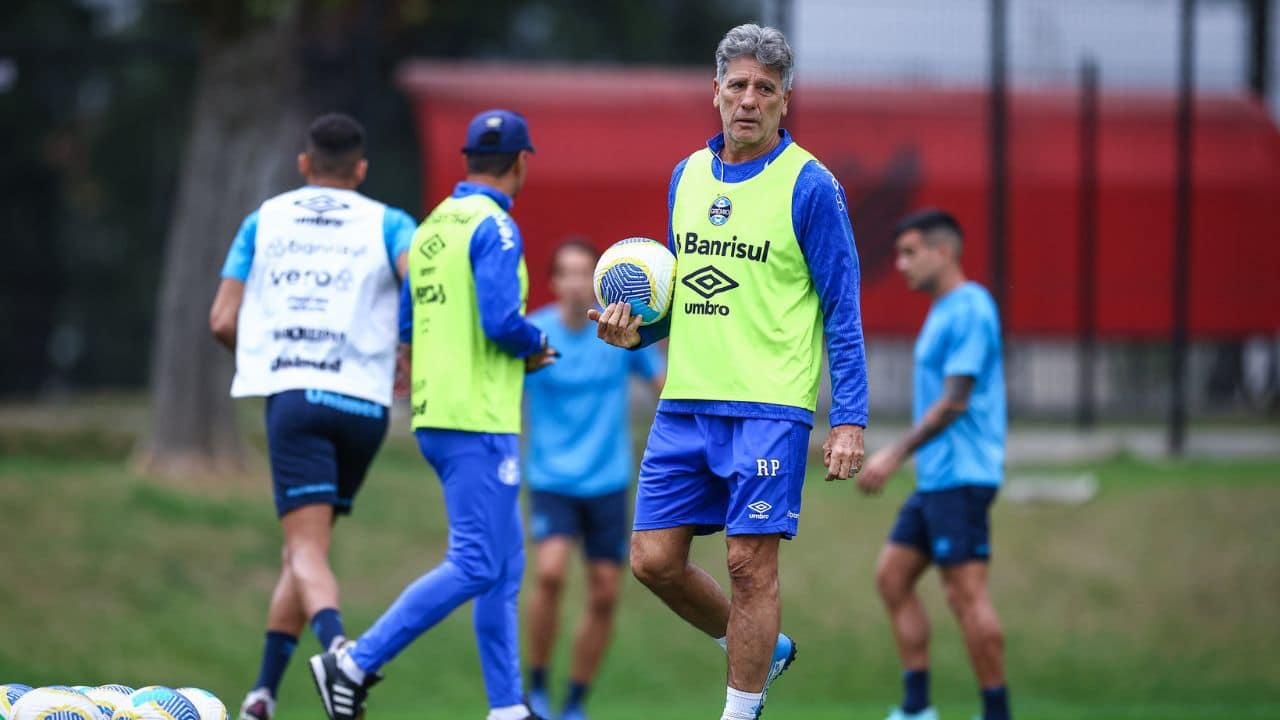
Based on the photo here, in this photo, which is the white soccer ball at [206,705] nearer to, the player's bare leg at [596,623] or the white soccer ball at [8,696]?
the white soccer ball at [8,696]

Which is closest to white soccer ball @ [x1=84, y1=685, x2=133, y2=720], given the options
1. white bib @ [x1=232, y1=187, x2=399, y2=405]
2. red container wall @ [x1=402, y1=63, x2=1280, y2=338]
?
white bib @ [x1=232, y1=187, x2=399, y2=405]

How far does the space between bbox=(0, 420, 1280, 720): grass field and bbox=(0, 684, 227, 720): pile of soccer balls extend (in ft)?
12.9

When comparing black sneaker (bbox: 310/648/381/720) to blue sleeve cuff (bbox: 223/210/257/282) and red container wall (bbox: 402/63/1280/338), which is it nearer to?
blue sleeve cuff (bbox: 223/210/257/282)

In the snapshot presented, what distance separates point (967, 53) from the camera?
750 inches

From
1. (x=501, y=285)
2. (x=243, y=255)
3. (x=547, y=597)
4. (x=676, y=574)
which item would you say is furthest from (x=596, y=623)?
(x=676, y=574)

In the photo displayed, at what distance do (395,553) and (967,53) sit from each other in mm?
10453

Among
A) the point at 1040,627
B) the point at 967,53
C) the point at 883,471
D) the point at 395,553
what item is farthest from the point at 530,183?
the point at 883,471

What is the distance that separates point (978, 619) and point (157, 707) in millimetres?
3929

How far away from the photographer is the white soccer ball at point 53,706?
5020mm

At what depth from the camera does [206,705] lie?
534 cm

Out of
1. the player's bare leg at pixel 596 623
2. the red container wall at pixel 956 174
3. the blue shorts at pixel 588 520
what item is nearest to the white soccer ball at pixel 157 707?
the blue shorts at pixel 588 520

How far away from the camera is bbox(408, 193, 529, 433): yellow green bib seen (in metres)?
6.34

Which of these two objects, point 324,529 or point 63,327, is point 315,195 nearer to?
point 324,529

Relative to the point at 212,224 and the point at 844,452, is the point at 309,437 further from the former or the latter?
the point at 212,224
